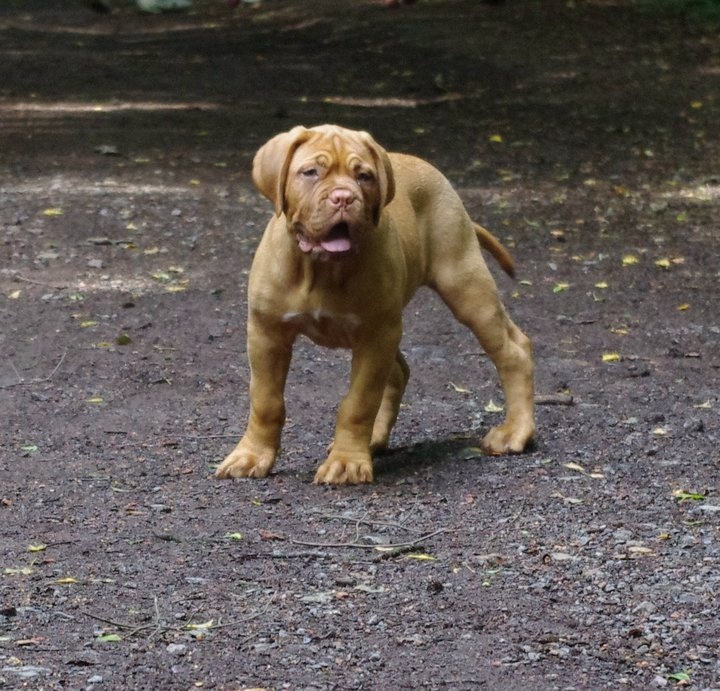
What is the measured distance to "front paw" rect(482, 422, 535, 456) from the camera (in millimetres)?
6191

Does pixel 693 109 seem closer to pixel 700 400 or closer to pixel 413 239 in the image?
pixel 700 400

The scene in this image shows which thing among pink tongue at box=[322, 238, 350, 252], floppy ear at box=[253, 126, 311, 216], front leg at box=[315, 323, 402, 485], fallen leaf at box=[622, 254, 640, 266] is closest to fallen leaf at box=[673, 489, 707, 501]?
front leg at box=[315, 323, 402, 485]

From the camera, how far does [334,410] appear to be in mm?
7113

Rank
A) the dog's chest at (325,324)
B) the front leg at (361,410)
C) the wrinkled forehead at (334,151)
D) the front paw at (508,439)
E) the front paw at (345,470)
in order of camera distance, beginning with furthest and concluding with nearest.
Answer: the front paw at (508,439), the front paw at (345,470), the front leg at (361,410), the dog's chest at (325,324), the wrinkled forehead at (334,151)

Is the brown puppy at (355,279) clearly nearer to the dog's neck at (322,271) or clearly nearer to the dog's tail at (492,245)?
the dog's neck at (322,271)

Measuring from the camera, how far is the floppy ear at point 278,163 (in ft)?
17.5

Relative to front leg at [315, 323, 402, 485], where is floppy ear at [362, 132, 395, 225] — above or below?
above

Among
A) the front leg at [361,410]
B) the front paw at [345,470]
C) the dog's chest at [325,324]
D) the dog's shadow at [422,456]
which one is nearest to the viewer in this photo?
the dog's chest at [325,324]

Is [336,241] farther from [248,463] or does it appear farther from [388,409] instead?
[388,409]

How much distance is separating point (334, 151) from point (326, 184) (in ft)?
0.51

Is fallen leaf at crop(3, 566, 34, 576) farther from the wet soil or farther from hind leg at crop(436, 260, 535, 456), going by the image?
hind leg at crop(436, 260, 535, 456)

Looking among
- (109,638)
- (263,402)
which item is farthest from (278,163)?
(109,638)

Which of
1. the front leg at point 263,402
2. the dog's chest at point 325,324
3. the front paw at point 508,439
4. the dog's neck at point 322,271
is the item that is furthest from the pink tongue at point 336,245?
the front paw at point 508,439

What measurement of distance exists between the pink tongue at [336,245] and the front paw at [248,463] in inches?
40.6
